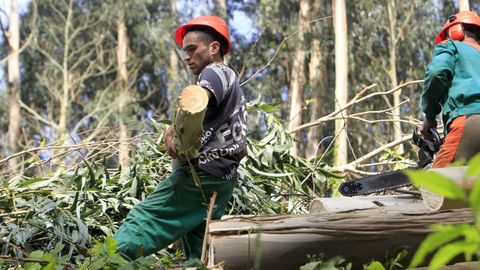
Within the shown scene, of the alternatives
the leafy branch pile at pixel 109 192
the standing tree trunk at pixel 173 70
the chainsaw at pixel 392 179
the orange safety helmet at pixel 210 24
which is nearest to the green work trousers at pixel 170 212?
the leafy branch pile at pixel 109 192

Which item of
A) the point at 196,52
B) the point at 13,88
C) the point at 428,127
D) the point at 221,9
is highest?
the point at 221,9

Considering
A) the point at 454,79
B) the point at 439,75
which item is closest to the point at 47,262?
the point at 439,75

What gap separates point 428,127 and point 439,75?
0.45 meters

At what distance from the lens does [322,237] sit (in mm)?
3076

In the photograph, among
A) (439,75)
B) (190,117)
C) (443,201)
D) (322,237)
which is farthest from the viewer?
(439,75)

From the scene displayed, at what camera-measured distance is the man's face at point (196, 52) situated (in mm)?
4500

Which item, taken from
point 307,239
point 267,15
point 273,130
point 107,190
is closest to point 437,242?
point 307,239

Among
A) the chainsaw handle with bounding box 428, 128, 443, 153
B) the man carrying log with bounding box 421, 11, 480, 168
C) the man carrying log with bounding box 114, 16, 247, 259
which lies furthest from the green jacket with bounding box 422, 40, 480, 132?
the man carrying log with bounding box 114, 16, 247, 259

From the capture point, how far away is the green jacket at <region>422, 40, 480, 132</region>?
189 inches

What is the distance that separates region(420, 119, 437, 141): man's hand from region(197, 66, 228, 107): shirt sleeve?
61.3 inches

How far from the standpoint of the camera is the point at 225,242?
10.0 feet

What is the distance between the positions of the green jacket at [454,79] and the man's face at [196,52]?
1.37 metres

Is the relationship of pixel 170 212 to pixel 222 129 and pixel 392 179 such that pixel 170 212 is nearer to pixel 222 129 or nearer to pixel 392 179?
pixel 222 129

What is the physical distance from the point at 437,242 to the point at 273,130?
5054 millimetres
